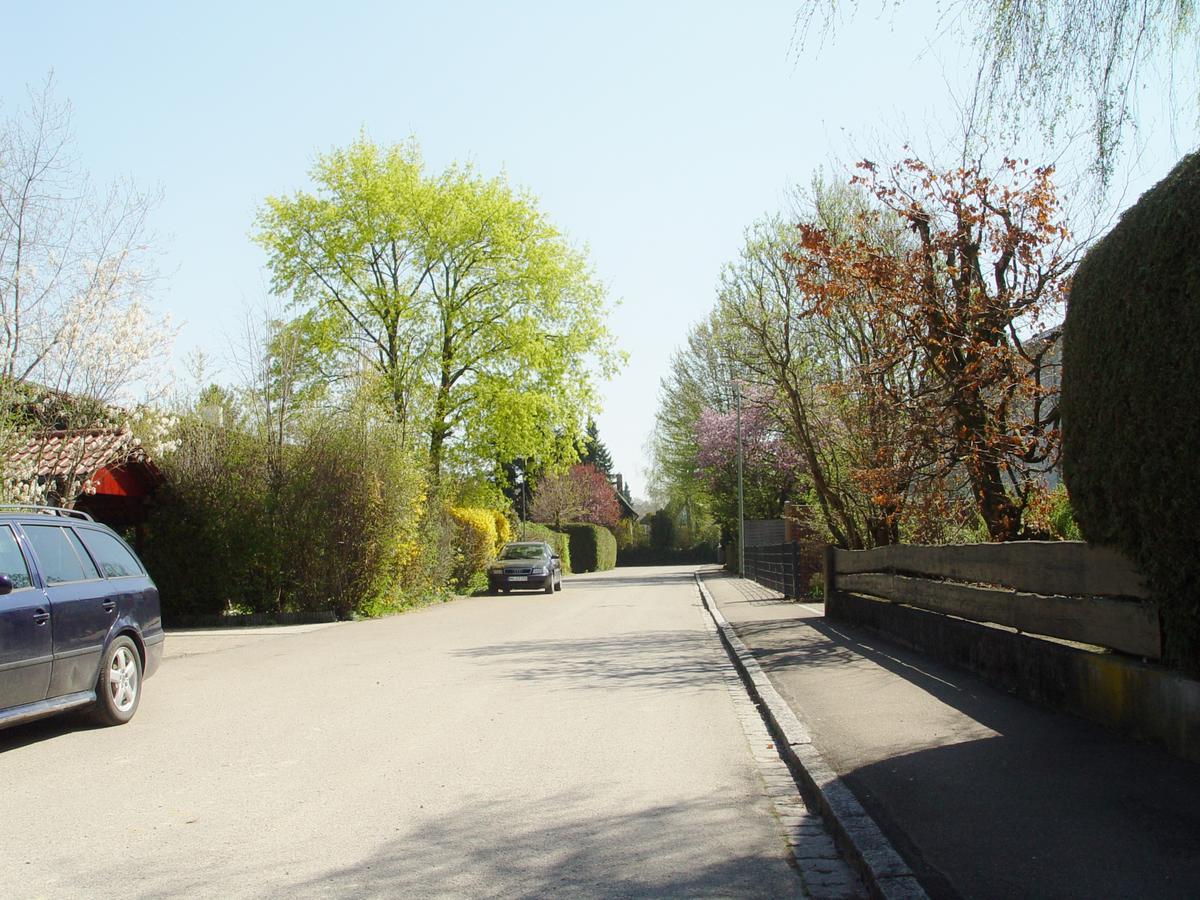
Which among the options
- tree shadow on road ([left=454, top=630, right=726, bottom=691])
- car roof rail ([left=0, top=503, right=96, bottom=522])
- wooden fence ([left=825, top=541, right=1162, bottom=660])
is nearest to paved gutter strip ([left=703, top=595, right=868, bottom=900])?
wooden fence ([left=825, top=541, right=1162, bottom=660])

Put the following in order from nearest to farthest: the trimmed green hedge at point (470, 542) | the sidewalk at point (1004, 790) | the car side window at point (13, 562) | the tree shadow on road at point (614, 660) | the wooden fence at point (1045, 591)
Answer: the sidewalk at point (1004, 790) → the wooden fence at point (1045, 591) → the car side window at point (13, 562) → the tree shadow on road at point (614, 660) → the trimmed green hedge at point (470, 542)

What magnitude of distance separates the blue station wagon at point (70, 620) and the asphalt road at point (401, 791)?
1.21 feet

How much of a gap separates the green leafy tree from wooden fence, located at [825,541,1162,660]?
22.5 m

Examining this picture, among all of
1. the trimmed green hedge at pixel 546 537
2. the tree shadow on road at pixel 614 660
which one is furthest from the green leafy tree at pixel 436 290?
the tree shadow on road at pixel 614 660

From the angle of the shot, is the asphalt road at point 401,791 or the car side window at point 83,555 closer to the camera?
the asphalt road at point 401,791

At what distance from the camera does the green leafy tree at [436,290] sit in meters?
33.5

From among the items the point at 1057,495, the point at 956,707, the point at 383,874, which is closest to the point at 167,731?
the point at 383,874

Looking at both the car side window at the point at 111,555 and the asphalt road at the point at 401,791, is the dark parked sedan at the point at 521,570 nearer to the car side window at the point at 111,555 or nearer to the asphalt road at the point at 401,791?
the asphalt road at the point at 401,791

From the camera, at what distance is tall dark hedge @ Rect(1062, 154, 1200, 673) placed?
4.95 m

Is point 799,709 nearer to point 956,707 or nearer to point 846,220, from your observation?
point 956,707

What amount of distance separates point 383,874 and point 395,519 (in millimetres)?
18006

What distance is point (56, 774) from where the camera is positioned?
6719 millimetres

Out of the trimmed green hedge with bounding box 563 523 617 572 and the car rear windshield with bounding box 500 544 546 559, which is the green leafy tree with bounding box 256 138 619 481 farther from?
the trimmed green hedge with bounding box 563 523 617 572

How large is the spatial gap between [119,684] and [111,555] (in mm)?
1171
